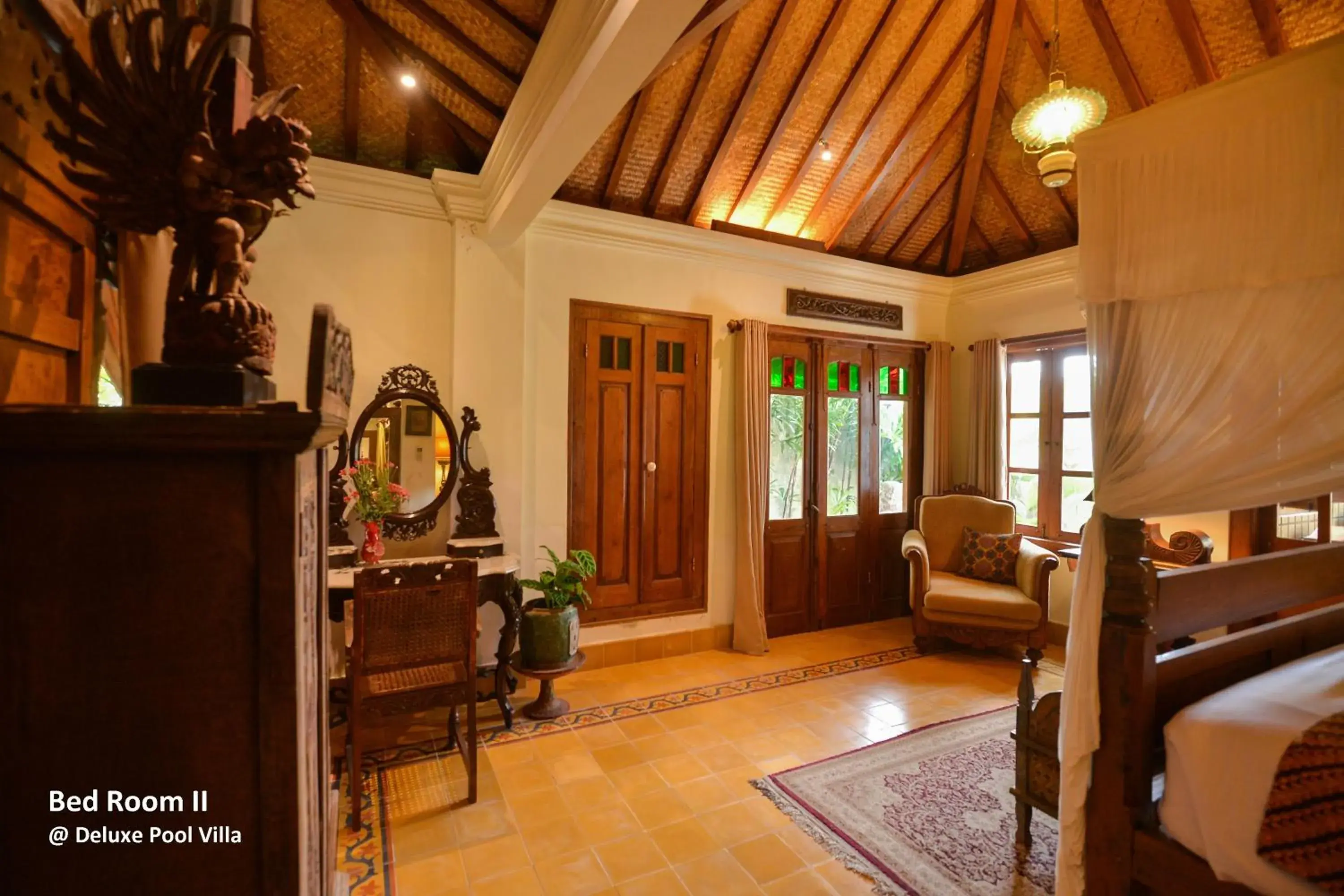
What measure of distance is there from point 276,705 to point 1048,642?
5005 millimetres

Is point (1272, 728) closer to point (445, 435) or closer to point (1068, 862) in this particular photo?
point (1068, 862)

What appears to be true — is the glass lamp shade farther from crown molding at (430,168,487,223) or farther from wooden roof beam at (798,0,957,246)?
crown molding at (430,168,487,223)

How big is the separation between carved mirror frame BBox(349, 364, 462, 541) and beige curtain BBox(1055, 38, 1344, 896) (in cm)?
294

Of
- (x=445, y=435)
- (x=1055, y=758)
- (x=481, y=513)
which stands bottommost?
(x=1055, y=758)

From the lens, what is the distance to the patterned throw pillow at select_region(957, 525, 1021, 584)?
164 inches

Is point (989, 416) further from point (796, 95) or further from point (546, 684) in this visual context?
point (546, 684)

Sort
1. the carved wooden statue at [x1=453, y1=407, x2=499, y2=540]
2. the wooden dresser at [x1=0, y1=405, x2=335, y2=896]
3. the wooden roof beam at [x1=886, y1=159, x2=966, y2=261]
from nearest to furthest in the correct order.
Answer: the wooden dresser at [x1=0, y1=405, x2=335, y2=896], the carved wooden statue at [x1=453, y1=407, x2=499, y2=540], the wooden roof beam at [x1=886, y1=159, x2=966, y2=261]

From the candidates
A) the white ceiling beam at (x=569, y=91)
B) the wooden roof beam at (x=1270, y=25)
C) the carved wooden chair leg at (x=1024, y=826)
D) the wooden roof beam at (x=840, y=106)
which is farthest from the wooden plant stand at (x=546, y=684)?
the wooden roof beam at (x=1270, y=25)

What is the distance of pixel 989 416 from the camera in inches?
186

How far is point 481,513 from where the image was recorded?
3324 mm

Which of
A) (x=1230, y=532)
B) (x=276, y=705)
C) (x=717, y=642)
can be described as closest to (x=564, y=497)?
(x=717, y=642)

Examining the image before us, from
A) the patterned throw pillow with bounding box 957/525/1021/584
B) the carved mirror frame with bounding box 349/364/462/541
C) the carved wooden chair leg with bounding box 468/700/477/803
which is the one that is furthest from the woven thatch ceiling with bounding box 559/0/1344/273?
the carved wooden chair leg with bounding box 468/700/477/803

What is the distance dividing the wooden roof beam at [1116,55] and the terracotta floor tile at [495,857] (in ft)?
15.5

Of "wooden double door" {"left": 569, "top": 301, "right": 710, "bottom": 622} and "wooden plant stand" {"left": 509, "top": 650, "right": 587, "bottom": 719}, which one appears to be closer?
"wooden plant stand" {"left": 509, "top": 650, "right": 587, "bottom": 719}
